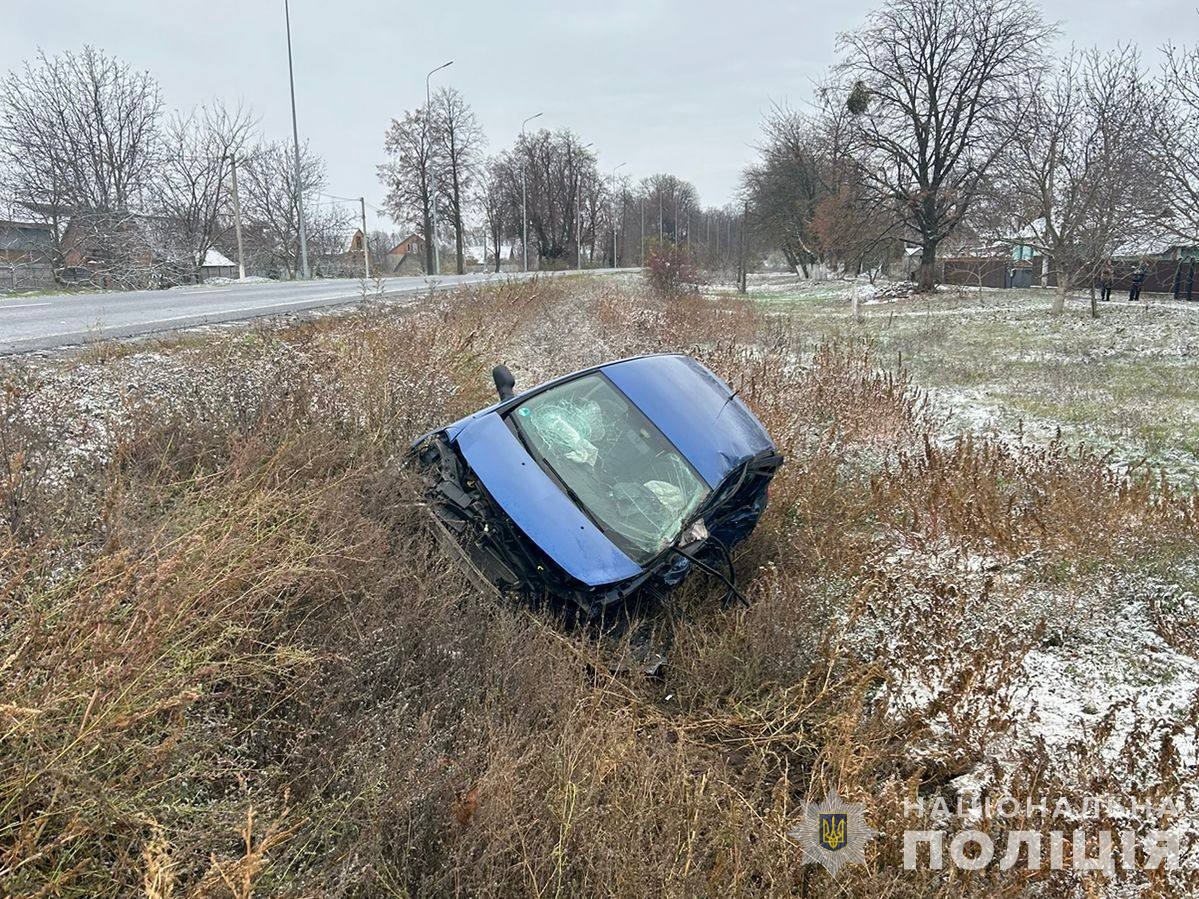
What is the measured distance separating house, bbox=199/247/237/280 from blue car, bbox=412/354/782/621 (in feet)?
115

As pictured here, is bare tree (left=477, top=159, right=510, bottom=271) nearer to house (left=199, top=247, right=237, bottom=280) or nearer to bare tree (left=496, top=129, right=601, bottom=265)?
bare tree (left=496, top=129, right=601, bottom=265)

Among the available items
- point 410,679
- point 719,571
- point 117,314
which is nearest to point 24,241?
point 117,314

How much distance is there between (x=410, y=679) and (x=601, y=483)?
152 cm

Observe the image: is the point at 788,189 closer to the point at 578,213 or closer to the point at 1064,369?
the point at 578,213

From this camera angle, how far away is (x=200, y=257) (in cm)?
3148

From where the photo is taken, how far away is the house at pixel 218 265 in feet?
112

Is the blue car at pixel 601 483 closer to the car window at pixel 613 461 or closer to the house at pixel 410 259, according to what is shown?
the car window at pixel 613 461

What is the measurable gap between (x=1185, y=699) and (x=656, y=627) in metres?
2.57

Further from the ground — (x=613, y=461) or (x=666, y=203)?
(x=666, y=203)

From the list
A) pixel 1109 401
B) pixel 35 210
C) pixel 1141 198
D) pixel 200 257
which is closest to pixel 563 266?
pixel 200 257

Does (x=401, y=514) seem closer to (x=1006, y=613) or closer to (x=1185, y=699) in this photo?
(x=1006, y=613)

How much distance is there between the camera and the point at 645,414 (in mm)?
4082

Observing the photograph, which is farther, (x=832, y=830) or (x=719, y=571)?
(x=719, y=571)

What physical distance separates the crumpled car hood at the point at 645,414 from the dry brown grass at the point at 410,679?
1.44 feet
